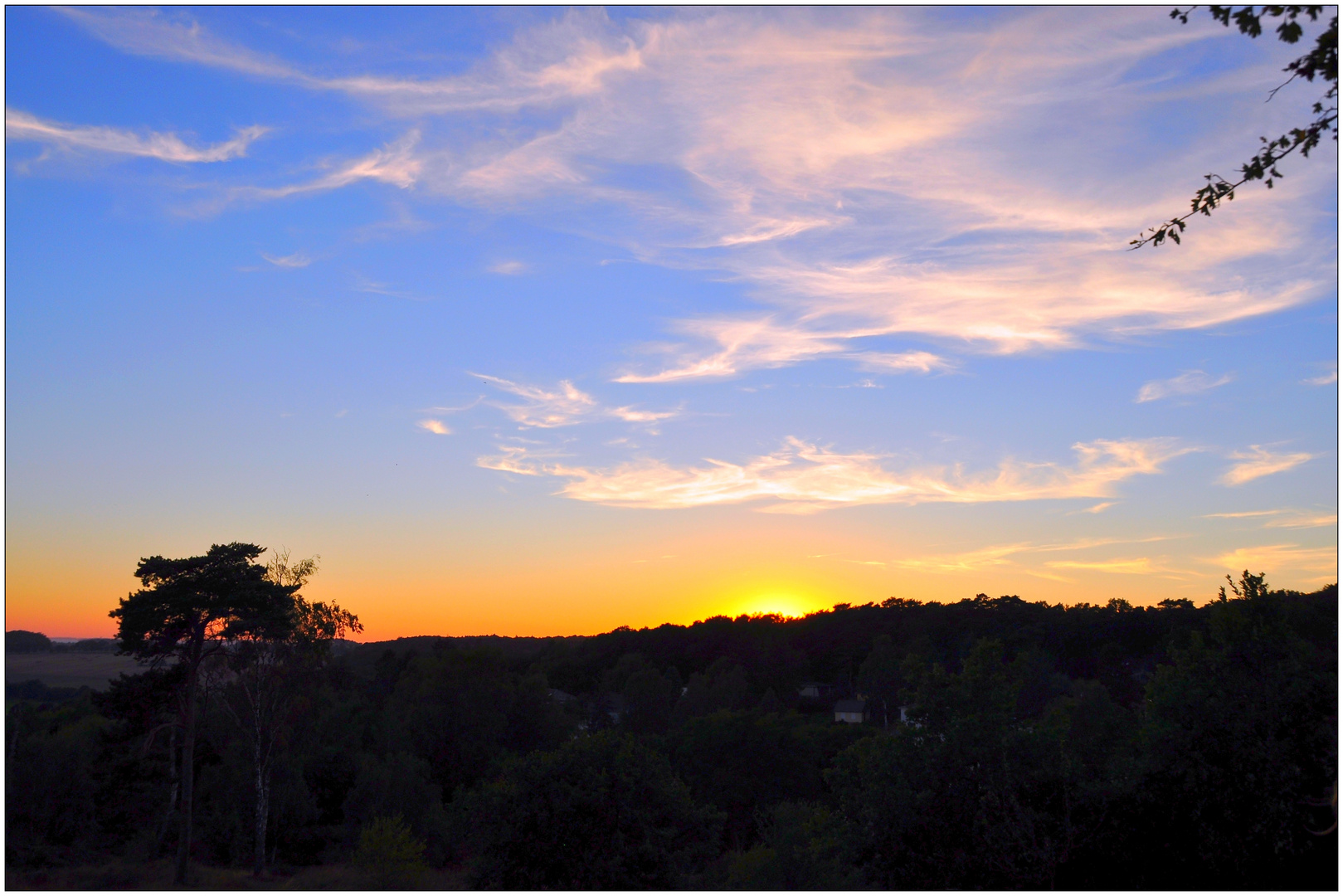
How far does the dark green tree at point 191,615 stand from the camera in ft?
107

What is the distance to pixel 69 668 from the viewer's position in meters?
46.0

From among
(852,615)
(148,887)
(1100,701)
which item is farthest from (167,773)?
(852,615)

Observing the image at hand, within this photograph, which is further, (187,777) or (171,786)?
(171,786)

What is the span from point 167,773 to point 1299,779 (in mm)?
40089

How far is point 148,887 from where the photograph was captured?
3269 cm

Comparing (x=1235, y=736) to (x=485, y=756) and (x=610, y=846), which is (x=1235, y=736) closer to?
(x=610, y=846)

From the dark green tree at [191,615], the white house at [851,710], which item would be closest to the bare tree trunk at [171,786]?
the dark green tree at [191,615]

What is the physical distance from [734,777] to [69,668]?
3878 centimetres

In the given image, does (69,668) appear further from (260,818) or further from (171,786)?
(260,818)

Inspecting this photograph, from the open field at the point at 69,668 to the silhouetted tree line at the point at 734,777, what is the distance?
135 centimetres

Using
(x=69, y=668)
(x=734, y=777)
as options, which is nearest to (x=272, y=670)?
(x=69, y=668)

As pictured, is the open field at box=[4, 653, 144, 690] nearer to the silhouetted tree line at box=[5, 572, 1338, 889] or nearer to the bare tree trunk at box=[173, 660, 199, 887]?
the silhouetted tree line at box=[5, 572, 1338, 889]

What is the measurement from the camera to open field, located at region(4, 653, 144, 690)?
1345 inches

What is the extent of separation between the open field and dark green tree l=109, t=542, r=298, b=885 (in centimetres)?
188
